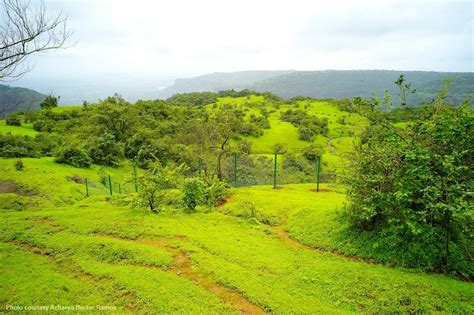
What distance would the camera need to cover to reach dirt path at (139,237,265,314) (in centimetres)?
645

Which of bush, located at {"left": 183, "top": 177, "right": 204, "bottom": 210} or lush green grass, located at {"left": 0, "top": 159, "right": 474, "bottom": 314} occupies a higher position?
bush, located at {"left": 183, "top": 177, "right": 204, "bottom": 210}

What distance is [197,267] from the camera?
8.12 m

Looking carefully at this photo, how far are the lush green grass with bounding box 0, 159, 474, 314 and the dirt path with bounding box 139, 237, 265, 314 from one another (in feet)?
0.31

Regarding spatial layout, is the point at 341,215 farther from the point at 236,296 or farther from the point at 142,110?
the point at 142,110

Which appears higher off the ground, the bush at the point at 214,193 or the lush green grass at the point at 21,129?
the lush green grass at the point at 21,129

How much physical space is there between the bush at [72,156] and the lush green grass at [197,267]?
16304mm

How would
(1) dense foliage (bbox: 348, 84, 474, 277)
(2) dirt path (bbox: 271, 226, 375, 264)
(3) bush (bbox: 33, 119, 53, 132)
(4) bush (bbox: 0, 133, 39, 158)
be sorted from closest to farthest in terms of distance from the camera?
(1) dense foliage (bbox: 348, 84, 474, 277)
(2) dirt path (bbox: 271, 226, 375, 264)
(4) bush (bbox: 0, 133, 39, 158)
(3) bush (bbox: 33, 119, 53, 132)

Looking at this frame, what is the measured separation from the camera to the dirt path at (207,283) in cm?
645

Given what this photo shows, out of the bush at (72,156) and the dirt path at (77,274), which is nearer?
the dirt path at (77,274)

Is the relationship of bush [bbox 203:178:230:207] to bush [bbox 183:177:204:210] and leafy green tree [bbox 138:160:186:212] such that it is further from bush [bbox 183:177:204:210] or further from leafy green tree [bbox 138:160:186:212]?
leafy green tree [bbox 138:160:186:212]

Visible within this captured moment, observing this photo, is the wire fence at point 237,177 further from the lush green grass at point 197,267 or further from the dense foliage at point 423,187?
the dense foliage at point 423,187

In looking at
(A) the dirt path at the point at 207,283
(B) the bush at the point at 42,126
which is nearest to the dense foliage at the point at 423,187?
(A) the dirt path at the point at 207,283

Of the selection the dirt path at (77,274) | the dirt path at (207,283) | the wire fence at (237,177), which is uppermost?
the dirt path at (77,274)

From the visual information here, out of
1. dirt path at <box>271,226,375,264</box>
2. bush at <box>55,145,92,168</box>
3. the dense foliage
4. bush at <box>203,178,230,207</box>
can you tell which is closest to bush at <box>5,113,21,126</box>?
bush at <box>55,145,92,168</box>
